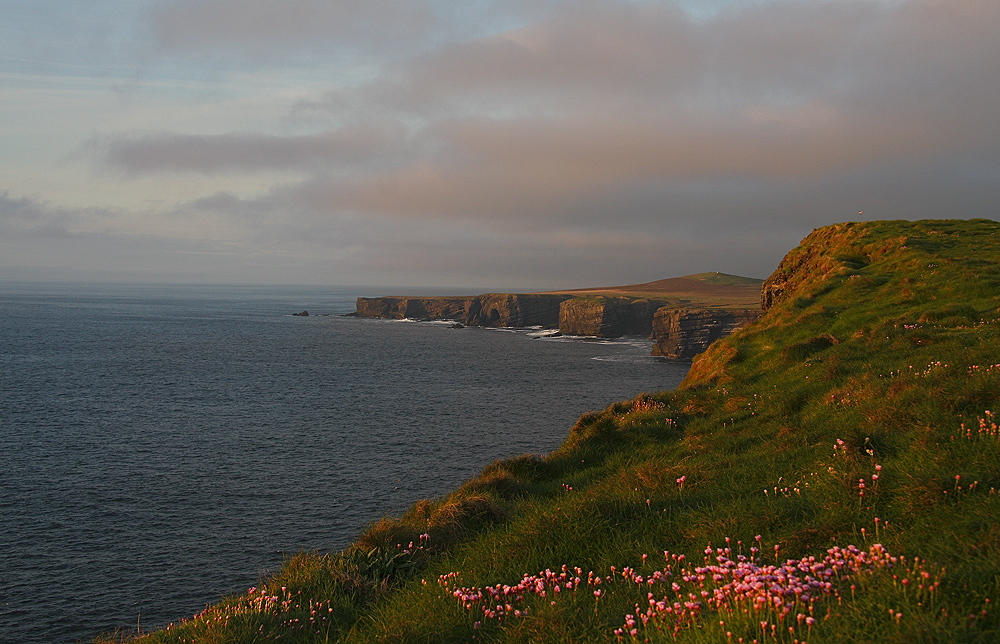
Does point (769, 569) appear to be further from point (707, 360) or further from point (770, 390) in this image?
point (707, 360)

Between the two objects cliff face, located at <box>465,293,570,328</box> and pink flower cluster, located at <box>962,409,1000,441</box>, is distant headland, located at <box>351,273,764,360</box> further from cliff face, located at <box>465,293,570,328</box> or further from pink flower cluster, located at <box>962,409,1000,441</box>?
pink flower cluster, located at <box>962,409,1000,441</box>

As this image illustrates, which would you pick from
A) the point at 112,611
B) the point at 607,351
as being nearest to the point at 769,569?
the point at 112,611

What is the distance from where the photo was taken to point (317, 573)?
8.69 m

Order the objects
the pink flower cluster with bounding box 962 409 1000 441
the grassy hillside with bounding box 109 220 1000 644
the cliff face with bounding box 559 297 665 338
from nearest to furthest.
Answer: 1. the grassy hillside with bounding box 109 220 1000 644
2. the pink flower cluster with bounding box 962 409 1000 441
3. the cliff face with bounding box 559 297 665 338

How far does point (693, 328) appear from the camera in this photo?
126 metres

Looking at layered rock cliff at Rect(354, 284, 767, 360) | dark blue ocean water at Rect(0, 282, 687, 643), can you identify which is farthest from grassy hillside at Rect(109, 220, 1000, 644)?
layered rock cliff at Rect(354, 284, 767, 360)

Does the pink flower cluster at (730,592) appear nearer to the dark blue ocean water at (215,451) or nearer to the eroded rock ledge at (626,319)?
the dark blue ocean water at (215,451)

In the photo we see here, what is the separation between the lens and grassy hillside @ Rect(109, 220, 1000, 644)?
4.46 meters

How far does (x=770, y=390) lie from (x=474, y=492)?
9690 millimetres

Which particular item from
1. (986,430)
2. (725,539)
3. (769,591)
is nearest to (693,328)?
(986,430)

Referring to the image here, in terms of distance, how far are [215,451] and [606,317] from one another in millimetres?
132192

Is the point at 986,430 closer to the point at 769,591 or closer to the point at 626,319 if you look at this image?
the point at 769,591

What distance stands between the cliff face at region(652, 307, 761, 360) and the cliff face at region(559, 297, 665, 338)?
36934 mm

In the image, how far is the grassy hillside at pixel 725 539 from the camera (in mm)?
4465
